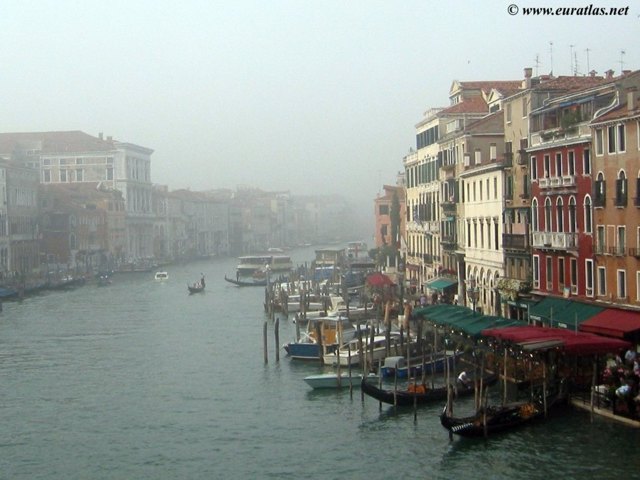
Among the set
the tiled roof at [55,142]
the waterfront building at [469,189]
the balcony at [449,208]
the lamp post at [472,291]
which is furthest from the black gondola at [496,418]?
the tiled roof at [55,142]

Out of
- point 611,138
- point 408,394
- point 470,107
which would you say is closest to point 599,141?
point 611,138

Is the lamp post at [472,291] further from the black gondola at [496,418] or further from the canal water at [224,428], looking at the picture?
the black gondola at [496,418]

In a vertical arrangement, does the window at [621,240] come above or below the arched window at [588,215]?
below

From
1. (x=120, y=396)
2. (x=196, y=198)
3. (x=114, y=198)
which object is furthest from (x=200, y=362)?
(x=196, y=198)

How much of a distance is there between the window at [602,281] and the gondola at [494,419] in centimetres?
251

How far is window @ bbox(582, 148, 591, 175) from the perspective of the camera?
1409 cm

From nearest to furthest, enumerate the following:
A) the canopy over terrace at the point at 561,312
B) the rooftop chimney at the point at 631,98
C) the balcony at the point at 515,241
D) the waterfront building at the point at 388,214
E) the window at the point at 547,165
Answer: the rooftop chimney at the point at 631,98, the canopy over terrace at the point at 561,312, the window at the point at 547,165, the balcony at the point at 515,241, the waterfront building at the point at 388,214

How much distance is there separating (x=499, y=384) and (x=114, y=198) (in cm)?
4269

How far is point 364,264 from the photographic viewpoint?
3497 centimetres

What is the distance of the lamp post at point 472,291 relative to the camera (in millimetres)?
18969

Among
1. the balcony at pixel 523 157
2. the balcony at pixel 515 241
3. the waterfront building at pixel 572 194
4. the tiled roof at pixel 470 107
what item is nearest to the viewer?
the waterfront building at pixel 572 194

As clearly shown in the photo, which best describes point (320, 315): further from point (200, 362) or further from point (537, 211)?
point (537, 211)

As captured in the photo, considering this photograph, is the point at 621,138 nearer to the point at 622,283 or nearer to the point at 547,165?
the point at 622,283

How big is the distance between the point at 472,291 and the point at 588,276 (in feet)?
16.4
